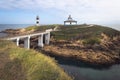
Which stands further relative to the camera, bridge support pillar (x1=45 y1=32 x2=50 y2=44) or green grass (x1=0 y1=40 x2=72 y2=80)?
bridge support pillar (x1=45 y1=32 x2=50 y2=44)

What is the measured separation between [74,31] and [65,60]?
3297 cm

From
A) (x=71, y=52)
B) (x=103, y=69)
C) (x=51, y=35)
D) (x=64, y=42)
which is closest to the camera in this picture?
(x=103, y=69)

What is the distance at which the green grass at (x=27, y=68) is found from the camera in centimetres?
1421

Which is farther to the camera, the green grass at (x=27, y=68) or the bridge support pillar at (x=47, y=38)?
the bridge support pillar at (x=47, y=38)

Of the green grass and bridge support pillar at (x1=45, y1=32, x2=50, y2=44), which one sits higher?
the green grass

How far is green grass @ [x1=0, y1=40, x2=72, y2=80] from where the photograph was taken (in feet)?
46.6

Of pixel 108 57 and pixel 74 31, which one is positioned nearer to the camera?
pixel 108 57

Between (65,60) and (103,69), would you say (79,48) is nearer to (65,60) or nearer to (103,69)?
(65,60)

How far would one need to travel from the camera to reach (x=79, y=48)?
216ft

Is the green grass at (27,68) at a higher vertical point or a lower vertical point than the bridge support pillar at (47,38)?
higher

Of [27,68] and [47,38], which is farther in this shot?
[47,38]

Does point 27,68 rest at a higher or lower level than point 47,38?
Result: higher

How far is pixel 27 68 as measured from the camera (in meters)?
15.7

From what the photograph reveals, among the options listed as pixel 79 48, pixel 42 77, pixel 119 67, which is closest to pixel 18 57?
pixel 42 77
